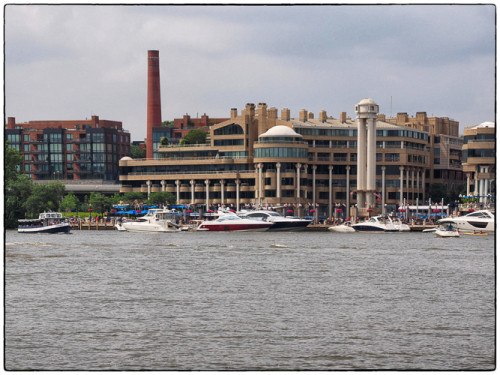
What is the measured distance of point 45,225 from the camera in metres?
144

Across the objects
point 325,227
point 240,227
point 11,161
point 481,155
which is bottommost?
point 325,227

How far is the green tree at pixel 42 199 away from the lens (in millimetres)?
164375

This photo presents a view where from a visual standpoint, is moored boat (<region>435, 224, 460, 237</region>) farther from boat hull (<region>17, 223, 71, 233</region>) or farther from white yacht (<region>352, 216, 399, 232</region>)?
boat hull (<region>17, 223, 71, 233</region>)

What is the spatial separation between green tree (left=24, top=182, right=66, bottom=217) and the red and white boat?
91.0 ft

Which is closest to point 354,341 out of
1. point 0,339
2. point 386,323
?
point 386,323

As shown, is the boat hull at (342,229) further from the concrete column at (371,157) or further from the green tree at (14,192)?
the green tree at (14,192)

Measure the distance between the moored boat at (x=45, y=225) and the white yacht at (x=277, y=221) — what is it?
35069mm

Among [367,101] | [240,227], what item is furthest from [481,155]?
[240,227]

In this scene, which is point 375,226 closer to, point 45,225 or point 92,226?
point 45,225

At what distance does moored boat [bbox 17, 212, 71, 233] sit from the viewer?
465 ft

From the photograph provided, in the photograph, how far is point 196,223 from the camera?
181250 mm

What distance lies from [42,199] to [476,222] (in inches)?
2953

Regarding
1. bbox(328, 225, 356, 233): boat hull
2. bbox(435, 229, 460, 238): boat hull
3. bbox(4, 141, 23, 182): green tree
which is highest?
bbox(4, 141, 23, 182): green tree

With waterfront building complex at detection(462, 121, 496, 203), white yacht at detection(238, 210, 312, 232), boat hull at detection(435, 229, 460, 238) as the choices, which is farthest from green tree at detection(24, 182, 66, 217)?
waterfront building complex at detection(462, 121, 496, 203)
